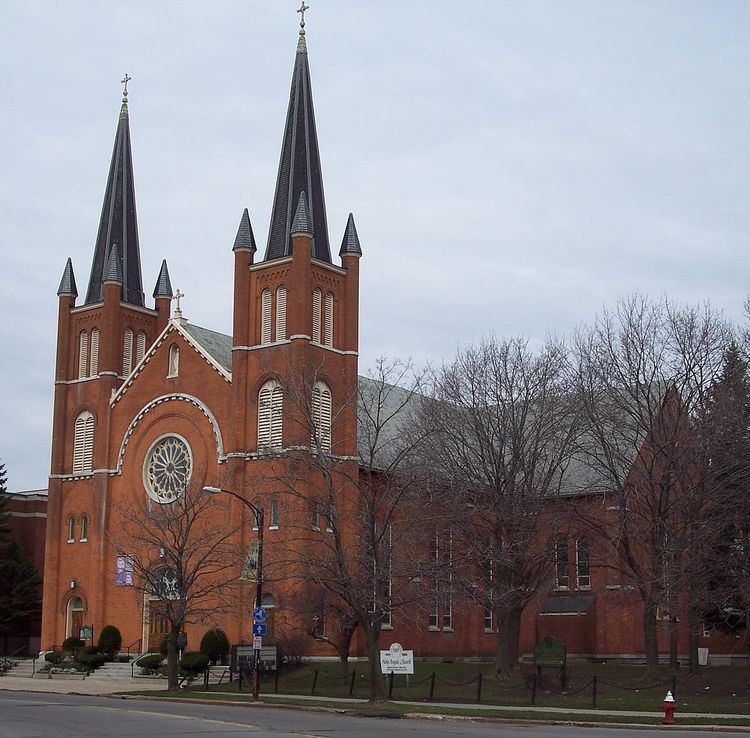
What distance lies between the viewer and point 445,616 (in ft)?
201

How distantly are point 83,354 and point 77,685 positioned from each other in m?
21.5

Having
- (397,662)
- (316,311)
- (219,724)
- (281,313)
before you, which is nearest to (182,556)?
(397,662)

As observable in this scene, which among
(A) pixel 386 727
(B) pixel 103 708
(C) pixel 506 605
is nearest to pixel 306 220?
(C) pixel 506 605

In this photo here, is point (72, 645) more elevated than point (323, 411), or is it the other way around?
point (323, 411)

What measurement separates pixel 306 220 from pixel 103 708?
27.6 meters

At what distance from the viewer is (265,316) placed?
56656 millimetres

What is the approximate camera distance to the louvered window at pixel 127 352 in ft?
211

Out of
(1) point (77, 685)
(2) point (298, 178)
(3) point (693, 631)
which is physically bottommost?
(1) point (77, 685)

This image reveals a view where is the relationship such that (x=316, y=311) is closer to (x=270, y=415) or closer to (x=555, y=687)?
(x=270, y=415)

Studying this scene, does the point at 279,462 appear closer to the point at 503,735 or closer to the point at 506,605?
the point at 506,605

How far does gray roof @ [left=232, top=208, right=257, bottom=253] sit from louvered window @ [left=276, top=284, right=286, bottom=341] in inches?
118

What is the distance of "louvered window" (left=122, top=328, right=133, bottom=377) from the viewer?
64.2m

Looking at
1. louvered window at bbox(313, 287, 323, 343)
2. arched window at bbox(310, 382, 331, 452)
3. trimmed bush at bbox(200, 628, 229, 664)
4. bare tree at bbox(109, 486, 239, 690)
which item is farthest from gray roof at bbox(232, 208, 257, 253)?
trimmed bush at bbox(200, 628, 229, 664)

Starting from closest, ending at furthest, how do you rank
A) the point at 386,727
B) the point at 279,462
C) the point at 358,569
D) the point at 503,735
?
the point at 503,735, the point at 386,727, the point at 358,569, the point at 279,462
